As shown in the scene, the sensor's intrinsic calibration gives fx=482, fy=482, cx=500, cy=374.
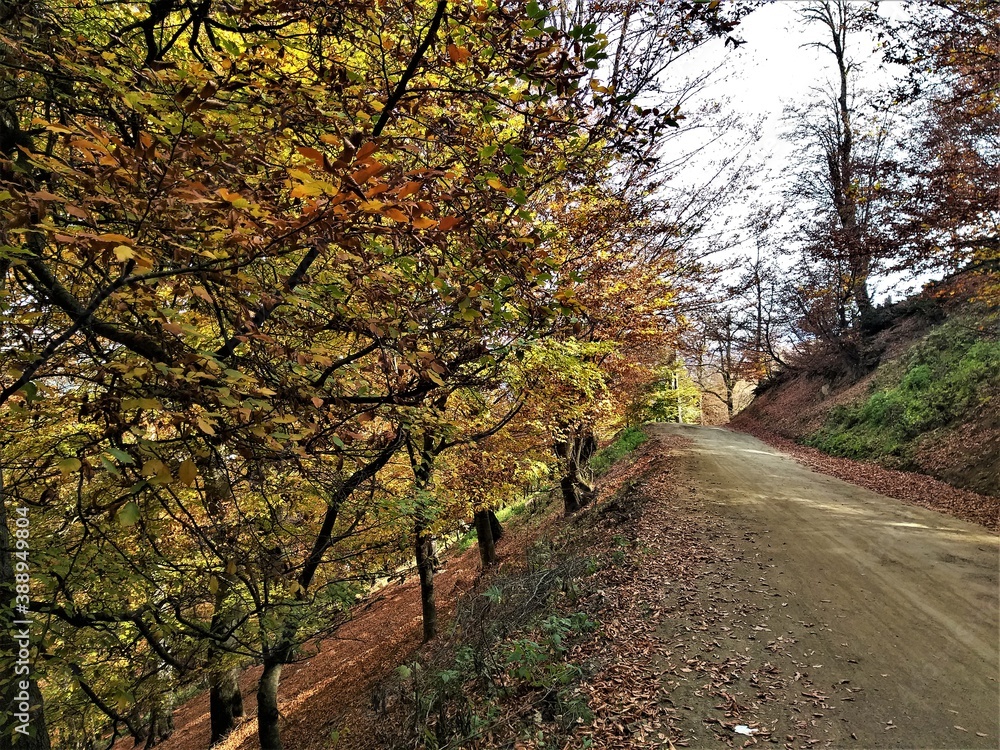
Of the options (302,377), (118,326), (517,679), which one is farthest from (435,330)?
(517,679)

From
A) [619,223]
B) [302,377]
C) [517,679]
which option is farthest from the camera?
[619,223]

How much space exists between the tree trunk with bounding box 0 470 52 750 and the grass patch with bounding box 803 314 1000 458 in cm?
1570

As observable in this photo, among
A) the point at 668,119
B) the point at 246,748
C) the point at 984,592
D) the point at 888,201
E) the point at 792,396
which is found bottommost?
the point at 246,748

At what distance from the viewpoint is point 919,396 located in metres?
13.0

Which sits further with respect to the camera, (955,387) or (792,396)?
(792,396)

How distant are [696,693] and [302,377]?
14.7 ft

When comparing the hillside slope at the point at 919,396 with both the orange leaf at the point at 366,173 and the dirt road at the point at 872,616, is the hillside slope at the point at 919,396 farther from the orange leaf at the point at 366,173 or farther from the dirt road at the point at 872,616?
the orange leaf at the point at 366,173

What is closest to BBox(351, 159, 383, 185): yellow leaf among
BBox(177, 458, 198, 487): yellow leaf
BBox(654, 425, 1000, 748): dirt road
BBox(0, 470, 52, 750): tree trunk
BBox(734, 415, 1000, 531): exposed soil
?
BBox(177, 458, 198, 487): yellow leaf

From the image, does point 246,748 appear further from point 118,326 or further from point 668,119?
point 668,119

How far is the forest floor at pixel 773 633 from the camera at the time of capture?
4.02 meters

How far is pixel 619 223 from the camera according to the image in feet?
26.7

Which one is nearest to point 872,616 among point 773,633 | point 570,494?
point 773,633

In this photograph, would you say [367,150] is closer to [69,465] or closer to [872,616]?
[69,465]

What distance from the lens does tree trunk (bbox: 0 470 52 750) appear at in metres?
3.61
